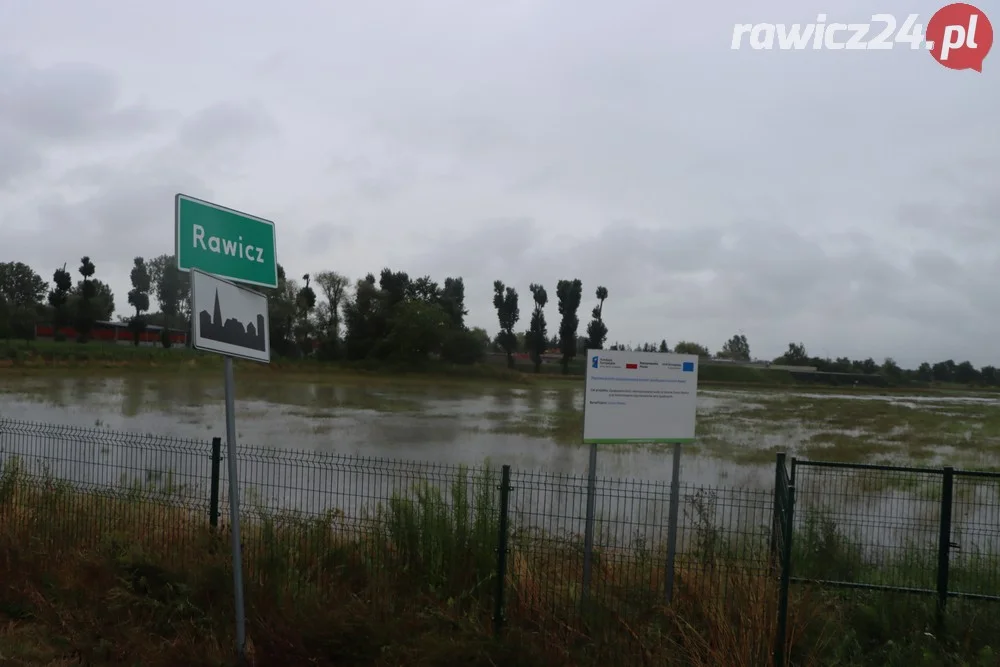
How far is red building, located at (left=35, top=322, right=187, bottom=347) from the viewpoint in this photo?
7900cm

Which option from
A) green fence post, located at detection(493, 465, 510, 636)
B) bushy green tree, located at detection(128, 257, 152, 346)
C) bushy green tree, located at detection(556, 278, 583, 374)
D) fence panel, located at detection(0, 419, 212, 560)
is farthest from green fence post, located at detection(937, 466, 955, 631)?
bushy green tree, located at detection(128, 257, 152, 346)

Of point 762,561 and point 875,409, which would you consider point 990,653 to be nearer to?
point 762,561

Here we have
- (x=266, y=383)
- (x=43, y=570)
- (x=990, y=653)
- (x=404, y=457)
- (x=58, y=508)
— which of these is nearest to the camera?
(x=990, y=653)

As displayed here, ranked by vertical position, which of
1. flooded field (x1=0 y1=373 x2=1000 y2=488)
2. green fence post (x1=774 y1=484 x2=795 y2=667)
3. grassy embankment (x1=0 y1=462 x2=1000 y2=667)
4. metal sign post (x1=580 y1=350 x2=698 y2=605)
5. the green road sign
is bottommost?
flooded field (x1=0 y1=373 x2=1000 y2=488)

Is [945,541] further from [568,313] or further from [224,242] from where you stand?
[568,313]

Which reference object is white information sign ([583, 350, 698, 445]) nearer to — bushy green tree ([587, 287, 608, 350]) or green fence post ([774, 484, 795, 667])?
green fence post ([774, 484, 795, 667])

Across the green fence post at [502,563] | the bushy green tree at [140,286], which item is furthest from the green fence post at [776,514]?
the bushy green tree at [140,286]

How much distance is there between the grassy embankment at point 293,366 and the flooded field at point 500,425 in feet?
33.0

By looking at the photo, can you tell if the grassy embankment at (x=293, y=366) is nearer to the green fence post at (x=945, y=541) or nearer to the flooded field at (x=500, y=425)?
the flooded field at (x=500, y=425)

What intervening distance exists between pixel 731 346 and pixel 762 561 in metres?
71.1

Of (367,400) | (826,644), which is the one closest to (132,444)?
(826,644)

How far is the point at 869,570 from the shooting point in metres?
7.15

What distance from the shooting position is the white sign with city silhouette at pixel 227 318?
4898 mm

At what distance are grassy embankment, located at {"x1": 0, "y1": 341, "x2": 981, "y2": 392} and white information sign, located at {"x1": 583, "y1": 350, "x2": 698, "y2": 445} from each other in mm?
50282
